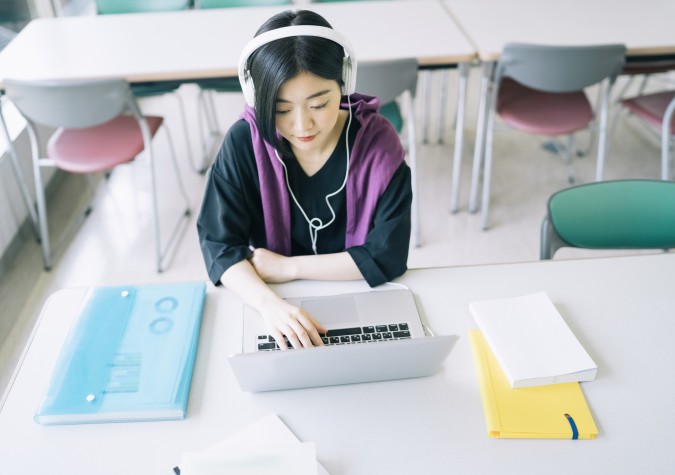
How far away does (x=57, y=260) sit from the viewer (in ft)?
7.91

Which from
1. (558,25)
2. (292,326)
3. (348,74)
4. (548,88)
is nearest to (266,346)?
(292,326)

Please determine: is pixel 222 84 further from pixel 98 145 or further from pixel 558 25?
pixel 558 25

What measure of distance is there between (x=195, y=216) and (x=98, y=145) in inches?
22.7

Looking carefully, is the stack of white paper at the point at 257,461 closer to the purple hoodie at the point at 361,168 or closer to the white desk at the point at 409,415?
the white desk at the point at 409,415

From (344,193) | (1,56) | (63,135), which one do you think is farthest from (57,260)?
(344,193)

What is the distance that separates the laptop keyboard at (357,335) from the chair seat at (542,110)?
1531 millimetres

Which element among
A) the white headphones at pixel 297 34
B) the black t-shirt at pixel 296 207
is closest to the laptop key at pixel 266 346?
the black t-shirt at pixel 296 207

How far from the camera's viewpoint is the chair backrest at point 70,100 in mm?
1907

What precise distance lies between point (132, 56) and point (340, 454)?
2015 millimetres

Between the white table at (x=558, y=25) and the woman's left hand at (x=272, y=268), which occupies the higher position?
the white table at (x=558, y=25)

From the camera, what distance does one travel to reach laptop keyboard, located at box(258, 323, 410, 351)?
103 cm

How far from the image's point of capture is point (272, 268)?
1.17 m

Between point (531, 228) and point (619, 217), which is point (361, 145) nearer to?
point (619, 217)

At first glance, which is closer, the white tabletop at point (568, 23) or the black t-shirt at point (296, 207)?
the black t-shirt at point (296, 207)
